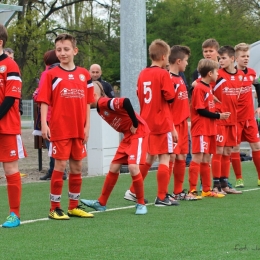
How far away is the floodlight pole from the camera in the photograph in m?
13.7

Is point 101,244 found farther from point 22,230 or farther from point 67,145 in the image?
point 67,145

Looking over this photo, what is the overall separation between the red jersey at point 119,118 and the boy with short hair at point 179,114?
3.04 ft

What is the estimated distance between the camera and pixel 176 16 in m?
50.4

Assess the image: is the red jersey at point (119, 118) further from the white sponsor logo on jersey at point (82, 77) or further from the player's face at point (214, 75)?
the player's face at point (214, 75)

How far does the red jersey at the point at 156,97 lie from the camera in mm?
8203

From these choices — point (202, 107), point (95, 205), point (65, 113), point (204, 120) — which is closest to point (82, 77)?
point (65, 113)

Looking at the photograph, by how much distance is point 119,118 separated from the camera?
791 cm

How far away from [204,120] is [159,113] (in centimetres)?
109

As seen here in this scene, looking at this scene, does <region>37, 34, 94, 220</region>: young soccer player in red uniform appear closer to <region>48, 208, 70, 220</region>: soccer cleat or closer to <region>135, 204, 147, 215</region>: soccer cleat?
<region>48, 208, 70, 220</region>: soccer cleat

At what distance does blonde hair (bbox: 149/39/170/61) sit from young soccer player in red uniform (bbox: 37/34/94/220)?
1155 millimetres

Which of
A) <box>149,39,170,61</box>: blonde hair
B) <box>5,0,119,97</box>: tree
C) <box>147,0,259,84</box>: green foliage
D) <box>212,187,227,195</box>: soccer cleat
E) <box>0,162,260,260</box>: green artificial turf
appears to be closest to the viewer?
<box>0,162,260,260</box>: green artificial turf

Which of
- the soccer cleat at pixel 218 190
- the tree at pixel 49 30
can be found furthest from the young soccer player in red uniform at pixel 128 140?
the tree at pixel 49 30

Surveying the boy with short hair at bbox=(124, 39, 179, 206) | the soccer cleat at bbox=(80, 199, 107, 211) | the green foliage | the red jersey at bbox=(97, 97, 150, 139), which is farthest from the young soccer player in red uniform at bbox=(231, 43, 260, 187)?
the green foliage

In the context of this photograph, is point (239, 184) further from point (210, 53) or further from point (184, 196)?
point (210, 53)
